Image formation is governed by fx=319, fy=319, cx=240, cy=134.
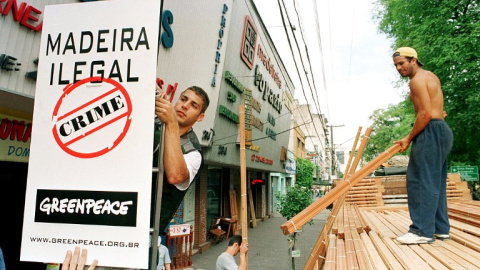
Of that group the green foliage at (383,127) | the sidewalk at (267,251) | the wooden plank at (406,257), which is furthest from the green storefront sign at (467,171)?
the green foliage at (383,127)

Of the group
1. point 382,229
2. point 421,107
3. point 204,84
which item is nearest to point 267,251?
point 204,84

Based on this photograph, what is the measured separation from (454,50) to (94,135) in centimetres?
1314

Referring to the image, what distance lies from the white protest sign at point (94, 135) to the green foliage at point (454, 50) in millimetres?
12382

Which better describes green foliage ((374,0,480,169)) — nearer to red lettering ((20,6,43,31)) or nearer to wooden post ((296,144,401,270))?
wooden post ((296,144,401,270))

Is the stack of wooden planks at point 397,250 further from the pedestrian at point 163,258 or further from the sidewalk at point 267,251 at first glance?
the sidewalk at point 267,251

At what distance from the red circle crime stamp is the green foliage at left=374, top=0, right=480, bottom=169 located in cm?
1249

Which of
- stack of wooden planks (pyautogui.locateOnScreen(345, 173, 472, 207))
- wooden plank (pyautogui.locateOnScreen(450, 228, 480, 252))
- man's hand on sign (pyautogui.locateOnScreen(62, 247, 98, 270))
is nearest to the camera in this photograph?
man's hand on sign (pyautogui.locateOnScreen(62, 247, 98, 270))

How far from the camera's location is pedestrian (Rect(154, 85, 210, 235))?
71.2 inches

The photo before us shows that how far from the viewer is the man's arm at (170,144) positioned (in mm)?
1794

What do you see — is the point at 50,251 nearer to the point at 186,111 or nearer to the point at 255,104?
the point at 186,111

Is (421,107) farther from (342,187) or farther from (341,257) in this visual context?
(341,257)

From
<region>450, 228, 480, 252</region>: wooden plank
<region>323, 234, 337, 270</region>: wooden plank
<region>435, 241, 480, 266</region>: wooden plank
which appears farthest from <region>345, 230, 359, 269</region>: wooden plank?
<region>450, 228, 480, 252</region>: wooden plank

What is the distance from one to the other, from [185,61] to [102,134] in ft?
22.2

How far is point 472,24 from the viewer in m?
11.3
